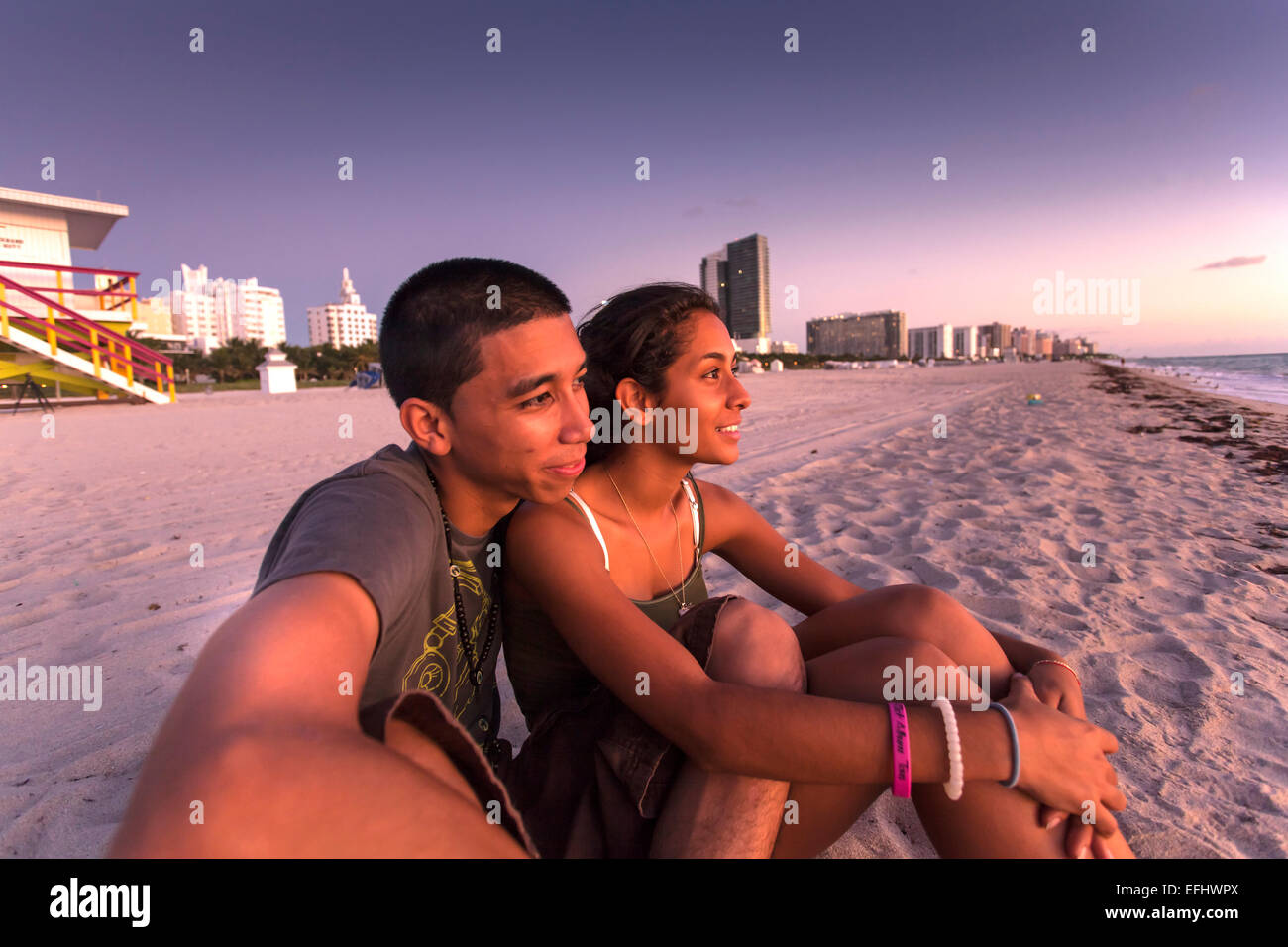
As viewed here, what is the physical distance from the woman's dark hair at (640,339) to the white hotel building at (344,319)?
139 metres

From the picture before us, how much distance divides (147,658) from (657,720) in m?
2.76

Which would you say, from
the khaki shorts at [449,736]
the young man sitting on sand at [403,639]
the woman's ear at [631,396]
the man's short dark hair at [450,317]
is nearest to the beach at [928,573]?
the young man sitting on sand at [403,639]

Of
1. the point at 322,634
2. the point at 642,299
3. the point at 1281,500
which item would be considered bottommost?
the point at 1281,500

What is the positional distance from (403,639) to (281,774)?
25.1 inches

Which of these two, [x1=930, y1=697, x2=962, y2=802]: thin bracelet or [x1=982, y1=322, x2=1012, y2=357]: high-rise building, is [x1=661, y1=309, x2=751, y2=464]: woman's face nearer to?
[x1=930, y1=697, x2=962, y2=802]: thin bracelet

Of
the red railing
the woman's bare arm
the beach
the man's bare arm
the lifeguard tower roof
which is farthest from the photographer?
the lifeguard tower roof

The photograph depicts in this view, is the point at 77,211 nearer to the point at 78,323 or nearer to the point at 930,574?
the point at 78,323

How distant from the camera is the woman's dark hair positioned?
2.01m

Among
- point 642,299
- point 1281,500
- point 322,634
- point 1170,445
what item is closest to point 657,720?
point 322,634

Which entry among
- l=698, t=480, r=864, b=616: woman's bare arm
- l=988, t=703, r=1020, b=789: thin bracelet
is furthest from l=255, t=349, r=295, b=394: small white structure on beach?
l=988, t=703, r=1020, b=789: thin bracelet
